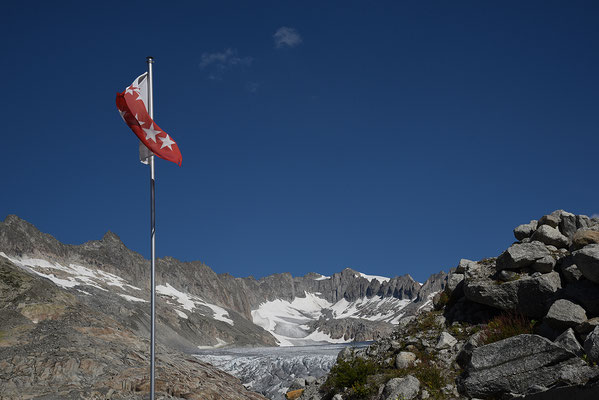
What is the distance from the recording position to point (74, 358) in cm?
2186

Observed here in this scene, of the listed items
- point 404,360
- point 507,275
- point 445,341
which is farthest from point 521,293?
point 404,360

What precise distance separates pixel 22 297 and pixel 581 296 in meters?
24.2

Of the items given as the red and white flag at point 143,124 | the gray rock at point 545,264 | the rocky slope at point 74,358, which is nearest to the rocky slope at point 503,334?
the gray rock at point 545,264

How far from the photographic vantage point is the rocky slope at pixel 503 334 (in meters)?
12.0

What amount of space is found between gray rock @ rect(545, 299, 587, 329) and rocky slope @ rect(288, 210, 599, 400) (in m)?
0.02

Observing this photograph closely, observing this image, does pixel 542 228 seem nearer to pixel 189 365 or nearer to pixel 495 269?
pixel 495 269

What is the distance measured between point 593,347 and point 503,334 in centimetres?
438

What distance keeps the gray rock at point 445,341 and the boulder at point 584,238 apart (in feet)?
15.4

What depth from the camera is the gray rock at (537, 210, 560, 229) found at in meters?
18.7

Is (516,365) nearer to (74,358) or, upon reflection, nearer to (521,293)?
(521,293)

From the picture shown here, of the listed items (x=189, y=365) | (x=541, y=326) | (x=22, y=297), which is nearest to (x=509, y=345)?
(x=541, y=326)

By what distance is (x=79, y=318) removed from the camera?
26.0 metres

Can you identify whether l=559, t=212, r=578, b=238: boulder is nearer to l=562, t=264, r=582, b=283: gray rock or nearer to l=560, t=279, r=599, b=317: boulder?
l=562, t=264, r=582, b=283: gray rock

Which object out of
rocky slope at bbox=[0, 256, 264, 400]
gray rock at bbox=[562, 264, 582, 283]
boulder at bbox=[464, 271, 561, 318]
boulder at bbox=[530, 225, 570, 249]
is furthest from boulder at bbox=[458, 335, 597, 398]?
rocky slope at bbox=[0, 256, 264, 400]
